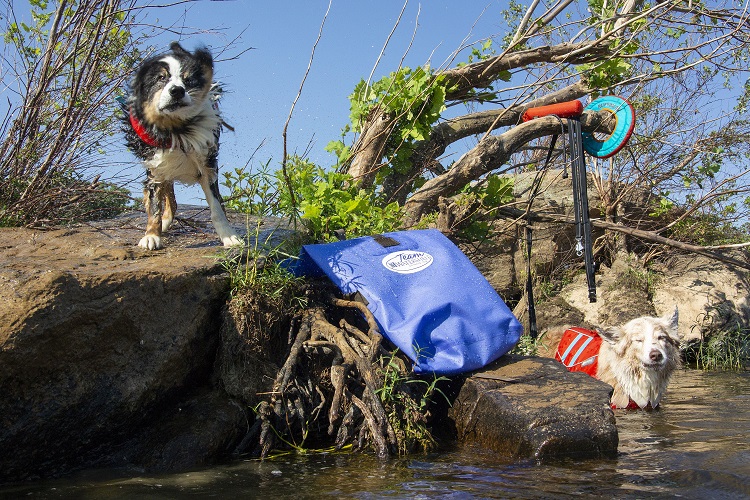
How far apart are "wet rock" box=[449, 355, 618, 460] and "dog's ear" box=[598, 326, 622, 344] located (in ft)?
5.66

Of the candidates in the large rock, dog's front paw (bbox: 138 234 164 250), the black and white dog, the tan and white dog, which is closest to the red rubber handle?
the tan and white dog

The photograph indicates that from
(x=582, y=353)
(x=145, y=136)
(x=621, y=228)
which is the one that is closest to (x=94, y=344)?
(x=145, y=136)

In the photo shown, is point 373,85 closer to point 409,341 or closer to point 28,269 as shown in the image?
point 409,341

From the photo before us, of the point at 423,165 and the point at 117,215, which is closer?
the point at 117,215

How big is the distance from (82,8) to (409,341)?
3.57m

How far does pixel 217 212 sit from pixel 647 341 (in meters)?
3.55

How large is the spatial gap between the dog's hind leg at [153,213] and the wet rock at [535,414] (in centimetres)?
216

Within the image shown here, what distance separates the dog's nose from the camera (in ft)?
13.4

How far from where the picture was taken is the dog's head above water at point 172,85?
13.6 feet

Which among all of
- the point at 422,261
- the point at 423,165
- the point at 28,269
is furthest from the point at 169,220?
the point at 423,165

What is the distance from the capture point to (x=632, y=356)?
550 centimetres

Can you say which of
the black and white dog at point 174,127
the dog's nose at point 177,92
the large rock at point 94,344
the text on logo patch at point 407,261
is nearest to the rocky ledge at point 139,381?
the large rock at point 94,344

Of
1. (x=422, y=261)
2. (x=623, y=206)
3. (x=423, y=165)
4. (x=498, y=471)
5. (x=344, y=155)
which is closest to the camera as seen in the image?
(x=498, y=471)

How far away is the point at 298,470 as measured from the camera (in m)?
3.35
